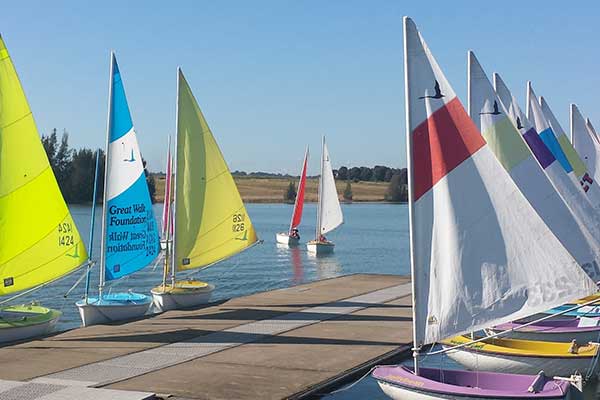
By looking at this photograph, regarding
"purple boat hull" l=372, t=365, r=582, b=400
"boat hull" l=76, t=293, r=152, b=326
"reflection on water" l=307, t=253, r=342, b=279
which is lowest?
"reflection on water" l=307, t=253, r=342, b=279

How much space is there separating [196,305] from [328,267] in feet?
82.1

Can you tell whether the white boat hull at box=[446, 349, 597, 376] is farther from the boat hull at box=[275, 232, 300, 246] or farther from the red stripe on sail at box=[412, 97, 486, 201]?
the boat hull at box=[275, 232, 300, 246]

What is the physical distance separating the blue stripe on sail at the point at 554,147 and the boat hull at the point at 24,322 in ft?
45.7

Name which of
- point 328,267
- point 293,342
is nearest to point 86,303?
point 293,342

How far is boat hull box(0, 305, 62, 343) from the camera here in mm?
17031

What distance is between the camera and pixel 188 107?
23453 millimetres

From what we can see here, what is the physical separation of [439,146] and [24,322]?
426 inches

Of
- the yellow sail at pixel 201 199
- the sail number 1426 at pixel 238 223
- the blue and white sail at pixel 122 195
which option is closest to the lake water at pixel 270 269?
the blue and white sail at pixel 122 195

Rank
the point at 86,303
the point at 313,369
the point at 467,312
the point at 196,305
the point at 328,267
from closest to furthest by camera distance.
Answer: the point at 467,312, the point at 313,369, the point at 86,303, the point at 196,305, the point at 328,267

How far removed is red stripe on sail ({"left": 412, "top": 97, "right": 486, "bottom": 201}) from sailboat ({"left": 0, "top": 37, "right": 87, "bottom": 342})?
9.62 m

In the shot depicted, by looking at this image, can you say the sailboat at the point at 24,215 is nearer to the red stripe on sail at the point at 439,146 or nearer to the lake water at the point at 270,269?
the lake water at the point at 270,269

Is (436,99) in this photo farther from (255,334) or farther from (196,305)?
(196,305)

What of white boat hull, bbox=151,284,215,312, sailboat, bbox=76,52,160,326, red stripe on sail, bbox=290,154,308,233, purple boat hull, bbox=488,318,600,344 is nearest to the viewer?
purple boat hull, bbox=488,318,600,344

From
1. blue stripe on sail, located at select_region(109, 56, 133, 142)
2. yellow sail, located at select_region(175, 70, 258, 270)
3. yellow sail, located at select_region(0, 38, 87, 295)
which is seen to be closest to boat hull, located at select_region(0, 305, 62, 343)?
yellow sail, located at select_region(0, 38, 87, 295)
